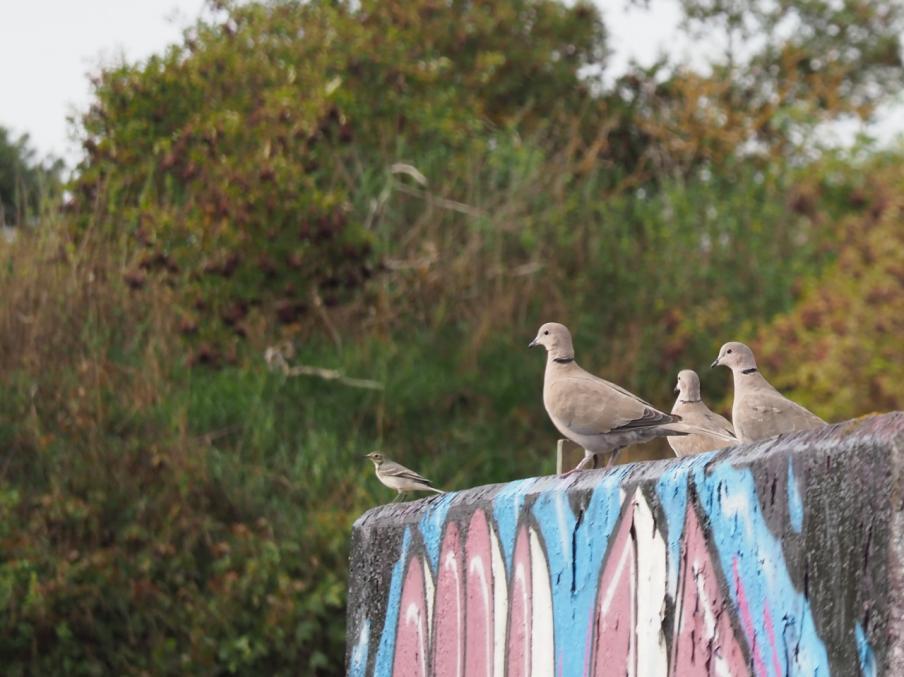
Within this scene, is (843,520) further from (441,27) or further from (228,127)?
(441,27)

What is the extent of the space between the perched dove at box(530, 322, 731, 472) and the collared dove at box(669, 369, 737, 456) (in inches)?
3.2

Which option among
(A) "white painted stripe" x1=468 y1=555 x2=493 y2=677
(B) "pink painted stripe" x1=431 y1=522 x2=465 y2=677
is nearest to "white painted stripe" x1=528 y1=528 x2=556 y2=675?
(A) "white painted stripe" x1=468 y1=555 x2=493 y2=677

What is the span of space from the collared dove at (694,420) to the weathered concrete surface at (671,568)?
37 cm

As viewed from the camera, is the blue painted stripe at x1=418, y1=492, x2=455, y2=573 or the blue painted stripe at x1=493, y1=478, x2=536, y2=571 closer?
the blue painted stripe at x1=493, y1=478, x2=536, y2=571

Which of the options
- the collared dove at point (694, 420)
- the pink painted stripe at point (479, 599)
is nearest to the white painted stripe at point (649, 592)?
the collared dove at point (694, 420)

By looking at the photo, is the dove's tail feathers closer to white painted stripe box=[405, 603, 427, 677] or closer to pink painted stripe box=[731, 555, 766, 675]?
pink painted stripe box=[731, 555, 766, 675]

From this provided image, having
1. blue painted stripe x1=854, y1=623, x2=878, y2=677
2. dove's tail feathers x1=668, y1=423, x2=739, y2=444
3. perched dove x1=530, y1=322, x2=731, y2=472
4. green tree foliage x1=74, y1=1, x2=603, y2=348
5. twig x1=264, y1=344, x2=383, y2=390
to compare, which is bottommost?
blue painted stripe x1=854, y1=623, x2=878, y2=677

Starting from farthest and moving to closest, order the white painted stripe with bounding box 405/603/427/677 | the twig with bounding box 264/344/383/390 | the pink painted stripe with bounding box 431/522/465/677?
the twig with bounding box 264/344/383/390 < the white painted stripe with bounding box 405/603/427/677 < the pink painted stripe with bounding box 431/522/465/677

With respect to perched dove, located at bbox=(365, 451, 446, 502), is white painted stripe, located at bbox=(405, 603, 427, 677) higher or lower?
lower

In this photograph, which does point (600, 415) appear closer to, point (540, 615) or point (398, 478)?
point (540, 615)

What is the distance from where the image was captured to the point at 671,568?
438 centimetres

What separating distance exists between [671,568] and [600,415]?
36.9 inches

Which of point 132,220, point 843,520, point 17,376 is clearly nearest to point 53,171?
point 132,220

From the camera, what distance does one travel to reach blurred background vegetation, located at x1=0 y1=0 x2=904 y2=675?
45.5 feet
